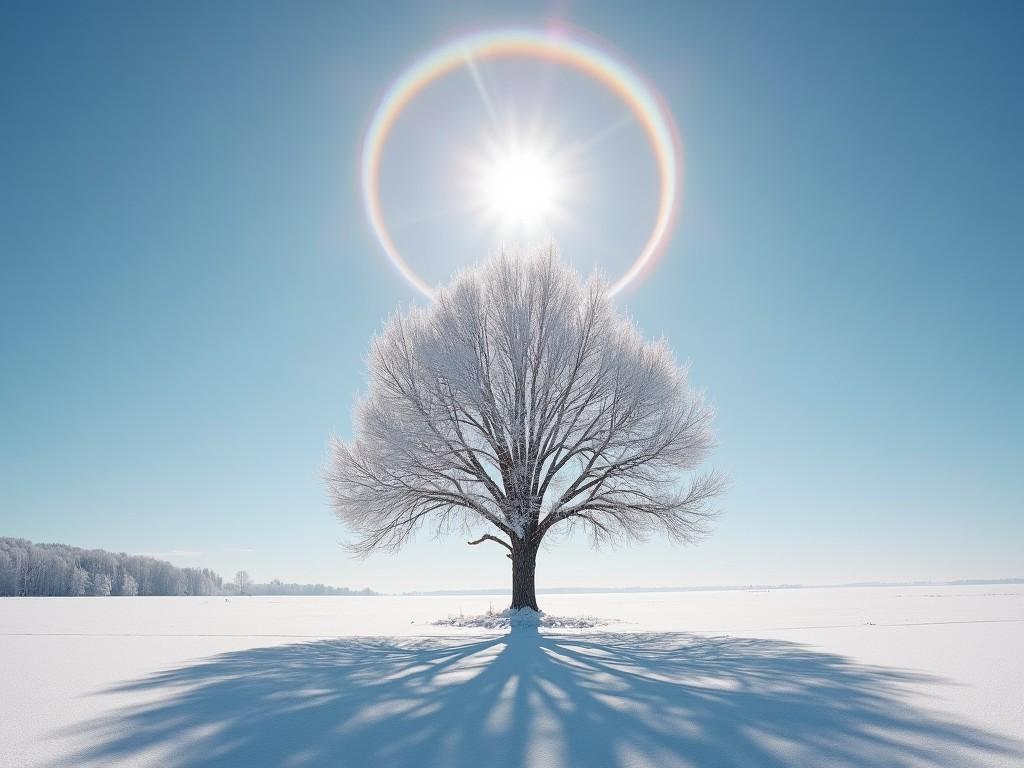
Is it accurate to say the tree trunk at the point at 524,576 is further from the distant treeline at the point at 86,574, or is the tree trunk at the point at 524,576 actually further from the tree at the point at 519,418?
the distant treeline at the point at 86,574

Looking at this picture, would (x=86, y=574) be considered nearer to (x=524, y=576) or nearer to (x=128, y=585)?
(x=128, y=585)

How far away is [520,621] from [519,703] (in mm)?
11372

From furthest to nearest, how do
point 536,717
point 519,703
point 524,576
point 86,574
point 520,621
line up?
1. point 86,574
2. point 524,576
3. point 520,621
4. point 519,703
5. point 536,717

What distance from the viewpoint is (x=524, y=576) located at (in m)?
18.5

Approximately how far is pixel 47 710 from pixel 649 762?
606cm

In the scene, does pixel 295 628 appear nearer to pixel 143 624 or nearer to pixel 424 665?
pixel 143 624

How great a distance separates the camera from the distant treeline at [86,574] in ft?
267

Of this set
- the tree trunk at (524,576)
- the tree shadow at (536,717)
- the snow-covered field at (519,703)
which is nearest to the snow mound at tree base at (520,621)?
the tree trunk at (524,576)

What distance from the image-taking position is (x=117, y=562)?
95500 millimetres

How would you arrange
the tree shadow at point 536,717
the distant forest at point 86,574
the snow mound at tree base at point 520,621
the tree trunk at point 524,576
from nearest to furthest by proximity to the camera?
the tree shadow at point 536,717, the snow mound at tree base at point 520,621, the tree trunk at point 524,576, the distant forest at point 86,574

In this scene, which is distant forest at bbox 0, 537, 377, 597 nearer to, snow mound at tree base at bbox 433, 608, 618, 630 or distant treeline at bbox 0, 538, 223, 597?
distant treeline at bbox 0, 538, 223, 597

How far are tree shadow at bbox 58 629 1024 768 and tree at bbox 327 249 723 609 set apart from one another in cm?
916

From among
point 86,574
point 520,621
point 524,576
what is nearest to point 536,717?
point 520,621

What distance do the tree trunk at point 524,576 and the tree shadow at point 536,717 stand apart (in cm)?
963
